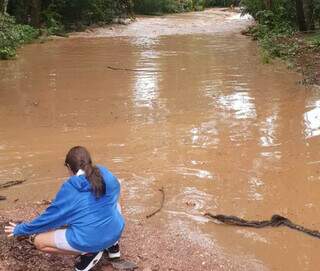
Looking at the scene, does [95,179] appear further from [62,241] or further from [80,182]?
[62,241]

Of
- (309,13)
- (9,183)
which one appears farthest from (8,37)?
(309,13)

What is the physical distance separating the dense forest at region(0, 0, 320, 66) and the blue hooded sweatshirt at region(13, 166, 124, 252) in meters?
9.88

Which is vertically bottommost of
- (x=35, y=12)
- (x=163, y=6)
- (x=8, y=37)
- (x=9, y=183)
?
(x=9, y=183)

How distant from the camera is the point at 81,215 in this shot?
3934 millimetres

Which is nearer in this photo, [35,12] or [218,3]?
[35,12]

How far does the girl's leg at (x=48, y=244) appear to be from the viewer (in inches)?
157

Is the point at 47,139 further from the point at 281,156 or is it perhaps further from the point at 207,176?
the point at 281,156

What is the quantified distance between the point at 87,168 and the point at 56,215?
42cm

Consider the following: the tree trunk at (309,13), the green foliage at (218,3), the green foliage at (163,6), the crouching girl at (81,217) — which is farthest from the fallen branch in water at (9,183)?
the green foliage at (218,3)

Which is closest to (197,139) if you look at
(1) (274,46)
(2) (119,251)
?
(2) (119,251)

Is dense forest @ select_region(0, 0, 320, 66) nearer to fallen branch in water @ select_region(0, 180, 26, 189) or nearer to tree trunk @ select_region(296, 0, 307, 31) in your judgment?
tree trunk @ select_region(296, 0, 307, 31)

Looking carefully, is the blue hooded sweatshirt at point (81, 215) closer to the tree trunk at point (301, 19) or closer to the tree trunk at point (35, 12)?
the tree trunk at point (301, 19)

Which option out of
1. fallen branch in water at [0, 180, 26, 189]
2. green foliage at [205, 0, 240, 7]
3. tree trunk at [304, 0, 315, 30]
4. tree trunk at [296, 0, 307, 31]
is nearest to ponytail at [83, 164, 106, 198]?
fallen branch in water at [0, 180, 26, 189]

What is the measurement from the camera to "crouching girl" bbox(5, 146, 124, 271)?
3.88 m
